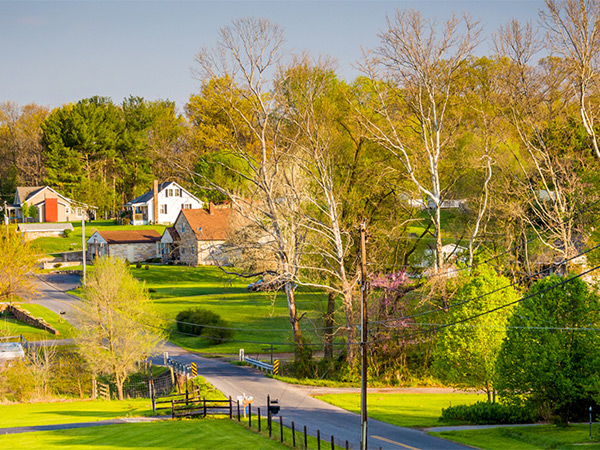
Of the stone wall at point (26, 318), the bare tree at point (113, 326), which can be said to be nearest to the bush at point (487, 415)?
the bare tree at point (113, 326)

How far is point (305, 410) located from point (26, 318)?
111 ft

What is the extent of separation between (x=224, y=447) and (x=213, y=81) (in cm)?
1888

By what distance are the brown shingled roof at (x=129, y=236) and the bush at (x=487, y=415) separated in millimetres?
62523

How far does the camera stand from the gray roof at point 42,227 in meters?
93.6

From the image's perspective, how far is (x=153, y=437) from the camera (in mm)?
24859

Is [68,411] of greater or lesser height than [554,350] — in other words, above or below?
below

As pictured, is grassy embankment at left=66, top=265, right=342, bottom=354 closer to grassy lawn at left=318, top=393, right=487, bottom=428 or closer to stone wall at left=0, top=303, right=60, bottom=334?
stone wall at left=0, top=303, right=60, bottom=334

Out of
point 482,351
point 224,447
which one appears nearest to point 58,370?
point 224,447

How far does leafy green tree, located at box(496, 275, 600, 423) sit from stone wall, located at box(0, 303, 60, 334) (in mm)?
36887

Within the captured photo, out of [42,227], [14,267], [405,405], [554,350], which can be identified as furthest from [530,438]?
[42,227]

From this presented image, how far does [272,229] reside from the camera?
39531 millimetres

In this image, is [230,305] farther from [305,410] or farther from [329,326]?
[305,410]

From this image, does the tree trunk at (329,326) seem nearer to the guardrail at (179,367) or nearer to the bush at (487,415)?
the guardrail at (179,367)

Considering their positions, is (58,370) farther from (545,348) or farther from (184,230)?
(184,230)
